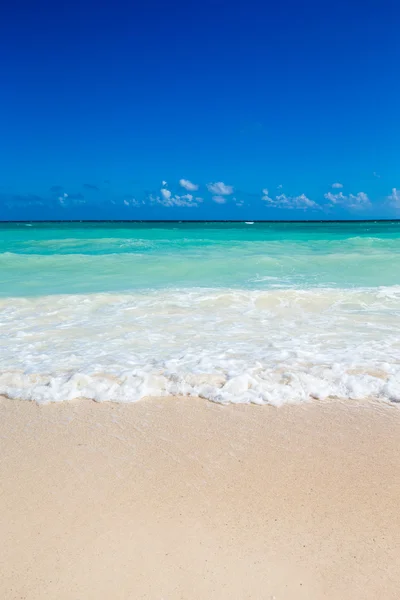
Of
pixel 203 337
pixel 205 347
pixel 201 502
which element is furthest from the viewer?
pixel 203 337

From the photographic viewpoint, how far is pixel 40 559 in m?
1.97

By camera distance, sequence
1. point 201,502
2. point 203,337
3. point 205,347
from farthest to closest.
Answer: point 203,337, point 205,347, point 201,502

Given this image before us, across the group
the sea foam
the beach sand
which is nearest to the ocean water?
the sea foam

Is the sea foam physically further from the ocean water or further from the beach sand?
the beach sand

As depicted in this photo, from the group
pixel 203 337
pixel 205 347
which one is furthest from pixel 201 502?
pixel 203 337

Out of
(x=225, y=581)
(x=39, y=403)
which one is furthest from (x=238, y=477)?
(x=39, y=403)

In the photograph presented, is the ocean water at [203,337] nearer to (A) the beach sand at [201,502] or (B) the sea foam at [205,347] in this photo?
(B) the sea foam at [205,347]

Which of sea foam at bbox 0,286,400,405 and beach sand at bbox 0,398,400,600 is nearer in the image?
beach sand at bbox 0,398,400,600

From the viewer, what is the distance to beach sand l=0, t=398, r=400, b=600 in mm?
1866

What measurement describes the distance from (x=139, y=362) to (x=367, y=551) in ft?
8.99

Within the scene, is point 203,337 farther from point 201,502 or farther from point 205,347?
point 201,502

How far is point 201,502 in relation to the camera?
2338 mm

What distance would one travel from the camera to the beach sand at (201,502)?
1.87 metres

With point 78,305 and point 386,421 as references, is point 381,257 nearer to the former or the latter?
point 78,305
